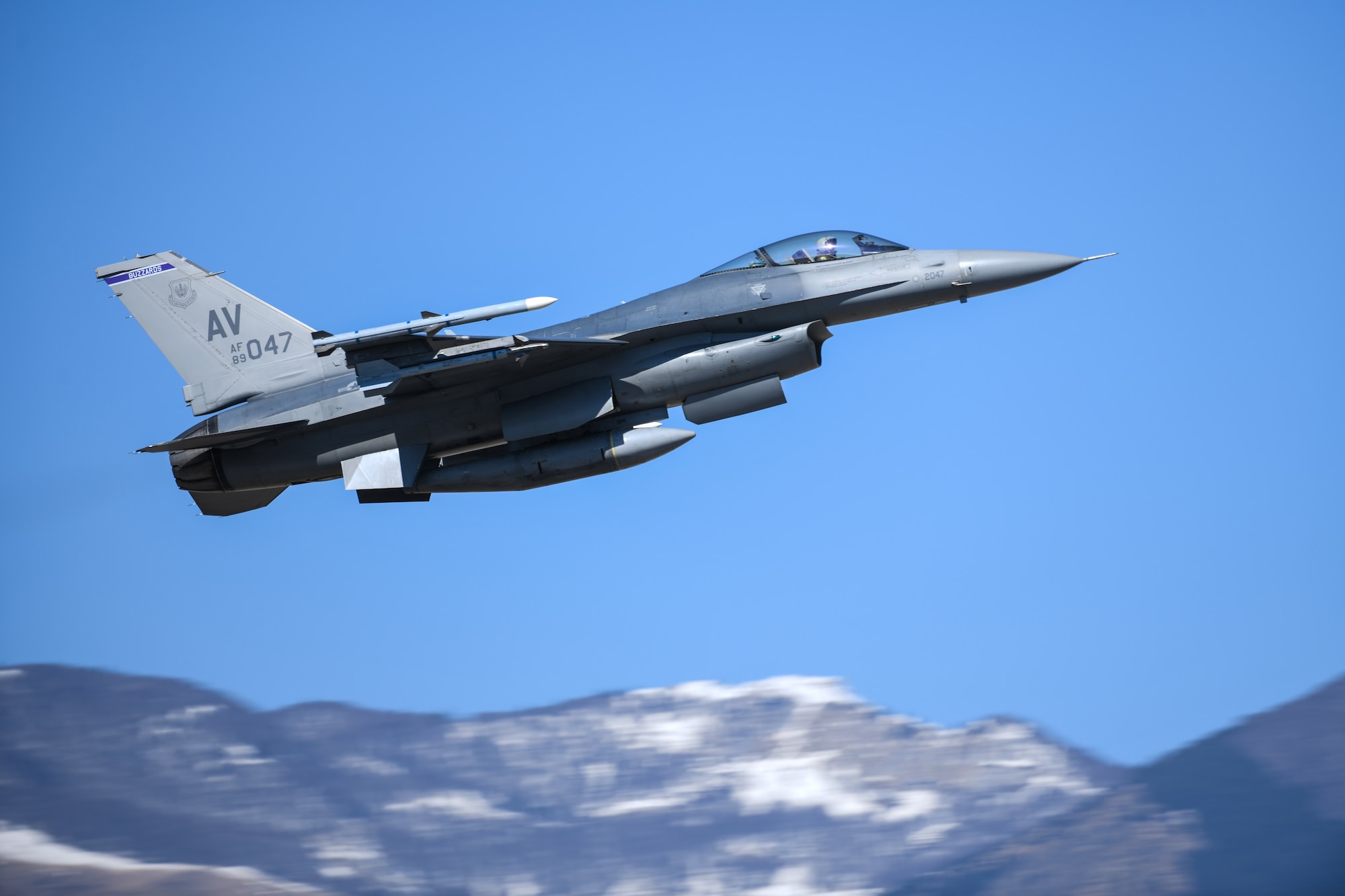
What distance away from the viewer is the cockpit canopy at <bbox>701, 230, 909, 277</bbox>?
20250 mm

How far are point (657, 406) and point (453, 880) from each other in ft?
185

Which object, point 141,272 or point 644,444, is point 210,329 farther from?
point 644,444

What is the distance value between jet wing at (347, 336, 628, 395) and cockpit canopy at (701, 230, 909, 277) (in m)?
2.50

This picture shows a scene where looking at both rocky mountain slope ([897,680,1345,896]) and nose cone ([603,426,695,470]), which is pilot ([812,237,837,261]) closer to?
nose cone ([603,426,695,470])

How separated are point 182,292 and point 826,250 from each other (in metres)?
10.9

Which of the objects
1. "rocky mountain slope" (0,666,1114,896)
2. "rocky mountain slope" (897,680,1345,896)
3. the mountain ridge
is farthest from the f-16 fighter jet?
"rocky mountain slope" (897,680,1345,896)

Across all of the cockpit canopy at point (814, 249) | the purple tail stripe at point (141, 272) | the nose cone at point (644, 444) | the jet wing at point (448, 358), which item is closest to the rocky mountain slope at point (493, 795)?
the purple tail stripe at point (141, 272)

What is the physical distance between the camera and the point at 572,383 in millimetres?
20125

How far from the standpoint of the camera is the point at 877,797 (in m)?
92.6

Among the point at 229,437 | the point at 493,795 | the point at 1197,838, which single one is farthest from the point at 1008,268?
the point at 493,795

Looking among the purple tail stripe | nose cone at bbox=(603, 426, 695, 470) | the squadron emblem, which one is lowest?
nose cone at bbox=(603, 426, 695, 470)

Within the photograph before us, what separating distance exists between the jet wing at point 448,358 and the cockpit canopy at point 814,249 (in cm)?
250

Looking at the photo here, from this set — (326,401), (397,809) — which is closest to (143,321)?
(326,401)

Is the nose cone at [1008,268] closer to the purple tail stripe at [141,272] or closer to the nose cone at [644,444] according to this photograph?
the nose cone at [644,444]
